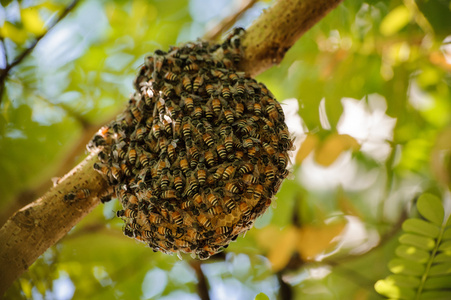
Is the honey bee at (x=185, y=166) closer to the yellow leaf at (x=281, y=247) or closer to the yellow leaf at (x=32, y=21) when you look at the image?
the yellow leaf at (x=281, y=247)

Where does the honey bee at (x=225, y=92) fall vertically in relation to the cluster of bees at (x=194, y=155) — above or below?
above

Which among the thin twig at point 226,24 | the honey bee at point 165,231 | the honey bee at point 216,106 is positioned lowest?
the honey bee at point 165,231

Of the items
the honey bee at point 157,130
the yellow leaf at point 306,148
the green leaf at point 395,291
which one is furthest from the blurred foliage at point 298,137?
the honey bee at point 157,130

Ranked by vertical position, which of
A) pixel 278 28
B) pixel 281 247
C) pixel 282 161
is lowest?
pixel 281 247

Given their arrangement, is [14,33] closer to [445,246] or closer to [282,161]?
[282,161]

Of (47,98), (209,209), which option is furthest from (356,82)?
(47,98)

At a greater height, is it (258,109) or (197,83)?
(197,83)

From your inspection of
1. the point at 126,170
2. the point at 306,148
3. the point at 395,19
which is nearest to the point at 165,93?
the point at 126,170
